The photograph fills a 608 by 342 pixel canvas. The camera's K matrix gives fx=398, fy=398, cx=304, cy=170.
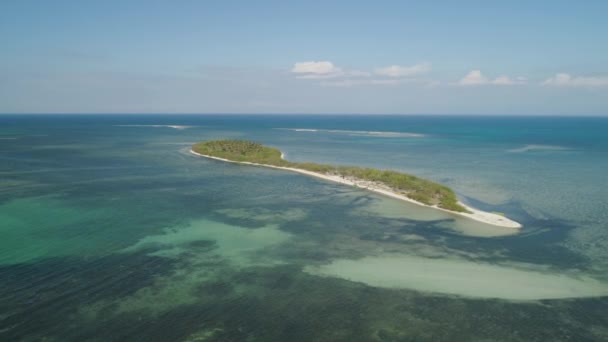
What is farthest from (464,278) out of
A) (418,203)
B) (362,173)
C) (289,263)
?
(362,173)

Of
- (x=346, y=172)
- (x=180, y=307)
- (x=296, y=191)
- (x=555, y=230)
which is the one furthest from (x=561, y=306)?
(x=346, y=172)

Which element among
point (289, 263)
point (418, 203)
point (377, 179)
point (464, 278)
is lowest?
point (464, 278)

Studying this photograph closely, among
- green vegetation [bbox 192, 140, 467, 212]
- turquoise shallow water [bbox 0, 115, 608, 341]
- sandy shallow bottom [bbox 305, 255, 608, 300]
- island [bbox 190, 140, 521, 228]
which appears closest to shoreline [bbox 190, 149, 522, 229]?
island [bbox 190, 140, 521, 228]

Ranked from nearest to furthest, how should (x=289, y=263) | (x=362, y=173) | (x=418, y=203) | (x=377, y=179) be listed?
(x=289, y=263)
(x=418, y=203)
(x=377, y=179)
(x=362, y=173)

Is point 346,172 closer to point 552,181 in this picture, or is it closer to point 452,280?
point 552,181

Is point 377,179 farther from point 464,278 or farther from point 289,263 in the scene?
point 289,263

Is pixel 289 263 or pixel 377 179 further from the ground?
pixel 377 179

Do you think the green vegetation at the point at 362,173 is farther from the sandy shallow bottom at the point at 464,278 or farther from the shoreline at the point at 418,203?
the sandy shallow bottom at the point at 464,278

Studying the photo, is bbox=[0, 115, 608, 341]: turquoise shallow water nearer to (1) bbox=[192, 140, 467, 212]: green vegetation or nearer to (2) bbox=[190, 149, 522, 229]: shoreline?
(2) bbox=[190, 149, 522, 229]: shoreline
